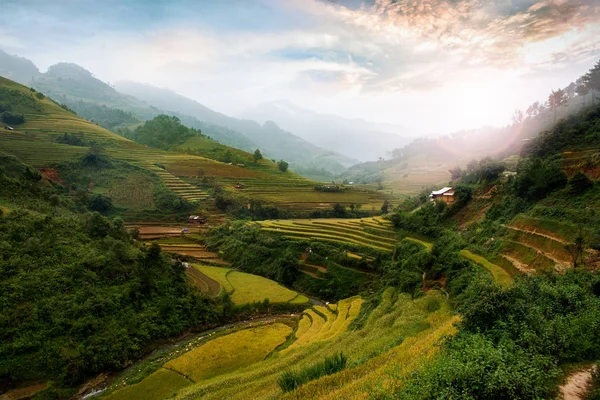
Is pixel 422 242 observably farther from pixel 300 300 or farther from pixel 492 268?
pixel 300 300

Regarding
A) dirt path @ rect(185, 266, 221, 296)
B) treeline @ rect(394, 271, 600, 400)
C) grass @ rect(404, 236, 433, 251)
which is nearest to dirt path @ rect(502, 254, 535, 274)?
treeline @ rect(394, 271, 600, 400)

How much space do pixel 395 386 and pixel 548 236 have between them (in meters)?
16.6

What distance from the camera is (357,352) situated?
14.1 m

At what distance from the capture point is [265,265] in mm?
39750

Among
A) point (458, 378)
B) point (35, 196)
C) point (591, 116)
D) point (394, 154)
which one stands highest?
point (394, 154)

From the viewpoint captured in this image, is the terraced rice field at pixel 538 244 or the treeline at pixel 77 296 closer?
the terraced rice field at pixel 538 244

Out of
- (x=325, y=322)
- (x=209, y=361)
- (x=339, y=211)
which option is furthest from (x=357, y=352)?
(x=339, y=211)

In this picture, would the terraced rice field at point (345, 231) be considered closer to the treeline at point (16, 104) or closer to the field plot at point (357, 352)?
the field plot at point (357, 352)

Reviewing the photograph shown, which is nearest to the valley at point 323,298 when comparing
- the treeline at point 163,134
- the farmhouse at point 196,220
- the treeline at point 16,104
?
the farmhouse at point 196,220

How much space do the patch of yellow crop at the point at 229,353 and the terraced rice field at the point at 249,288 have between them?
4.95 meters

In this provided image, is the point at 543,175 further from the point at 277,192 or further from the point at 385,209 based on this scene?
the point at 277,192

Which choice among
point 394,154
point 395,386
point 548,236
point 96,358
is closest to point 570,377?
point 395,386

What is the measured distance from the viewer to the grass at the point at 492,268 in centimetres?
1761

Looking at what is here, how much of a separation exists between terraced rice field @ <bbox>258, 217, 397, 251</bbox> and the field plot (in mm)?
9575
